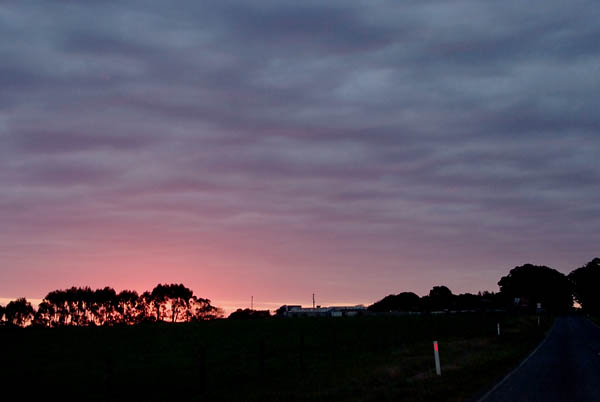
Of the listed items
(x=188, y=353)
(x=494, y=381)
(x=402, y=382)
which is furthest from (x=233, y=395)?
(x=188, y=353)

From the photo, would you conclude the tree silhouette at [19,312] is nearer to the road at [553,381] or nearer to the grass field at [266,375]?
the grass field at [266,375]

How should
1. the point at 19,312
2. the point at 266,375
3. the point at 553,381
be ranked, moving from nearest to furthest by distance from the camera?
the point at 553,381 → the point at 266,375 → the point at 19,312

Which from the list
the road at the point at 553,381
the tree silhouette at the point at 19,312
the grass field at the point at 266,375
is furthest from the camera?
the tree silhouette at the point at 19,312

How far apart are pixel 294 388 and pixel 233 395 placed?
7.02 ft

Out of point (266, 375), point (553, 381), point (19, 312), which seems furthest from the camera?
point (19, 312)

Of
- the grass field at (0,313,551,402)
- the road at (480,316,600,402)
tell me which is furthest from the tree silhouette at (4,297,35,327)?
→ the road at (480,316,600,402)

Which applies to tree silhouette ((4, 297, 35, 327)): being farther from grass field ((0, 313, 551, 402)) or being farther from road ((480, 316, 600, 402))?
road ((480, 316, 600, 402))

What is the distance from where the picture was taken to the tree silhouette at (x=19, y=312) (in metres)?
175

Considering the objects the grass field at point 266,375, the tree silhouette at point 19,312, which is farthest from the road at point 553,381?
the tree silhouette at point 19,312

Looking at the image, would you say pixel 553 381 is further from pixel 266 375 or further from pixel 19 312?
pixel 19 312

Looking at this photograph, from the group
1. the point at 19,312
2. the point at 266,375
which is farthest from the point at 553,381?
the point at 19,312

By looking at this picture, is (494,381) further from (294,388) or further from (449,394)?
(294,388)

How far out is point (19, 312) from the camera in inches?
7042

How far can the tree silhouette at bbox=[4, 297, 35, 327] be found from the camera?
175375 mm
